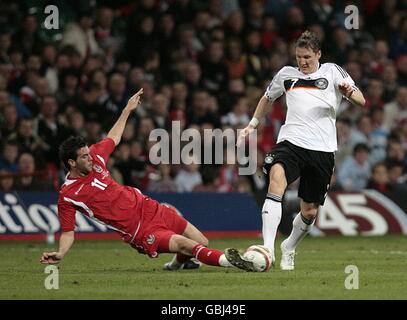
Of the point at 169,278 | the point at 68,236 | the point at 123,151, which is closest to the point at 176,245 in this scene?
the point at 169,278

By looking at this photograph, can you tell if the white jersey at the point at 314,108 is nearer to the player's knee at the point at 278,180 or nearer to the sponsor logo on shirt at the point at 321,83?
the sponsor logo on shirt at the point at 321,83

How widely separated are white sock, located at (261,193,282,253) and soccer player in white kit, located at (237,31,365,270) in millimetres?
18

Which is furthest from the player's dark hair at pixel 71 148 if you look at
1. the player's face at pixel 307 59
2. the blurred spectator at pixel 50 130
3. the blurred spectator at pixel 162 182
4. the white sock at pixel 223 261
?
the blurred spectator at pixel 162 182

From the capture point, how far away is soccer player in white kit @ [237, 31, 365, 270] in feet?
38.1

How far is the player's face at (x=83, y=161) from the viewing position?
11469 millimetres

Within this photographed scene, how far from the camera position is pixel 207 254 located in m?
11.1

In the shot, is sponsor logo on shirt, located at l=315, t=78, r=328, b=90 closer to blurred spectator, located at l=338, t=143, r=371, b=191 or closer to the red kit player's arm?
the red kit player's arm

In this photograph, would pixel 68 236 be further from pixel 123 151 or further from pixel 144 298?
pixel 123 151

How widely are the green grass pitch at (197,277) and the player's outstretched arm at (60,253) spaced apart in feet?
0.79

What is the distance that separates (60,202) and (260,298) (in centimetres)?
310

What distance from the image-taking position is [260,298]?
9367 millimetres

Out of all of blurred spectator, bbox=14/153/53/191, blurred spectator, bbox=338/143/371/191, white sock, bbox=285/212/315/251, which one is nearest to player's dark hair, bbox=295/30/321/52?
white sock, bbox=285/212/315/251

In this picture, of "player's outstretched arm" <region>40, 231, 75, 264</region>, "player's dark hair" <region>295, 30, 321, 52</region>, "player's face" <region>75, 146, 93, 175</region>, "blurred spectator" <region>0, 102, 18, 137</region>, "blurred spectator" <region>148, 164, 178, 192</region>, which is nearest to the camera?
"player's outstretched arm" <region>40, 231, 75, 264</region>

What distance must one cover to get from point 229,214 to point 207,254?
23.6ft
